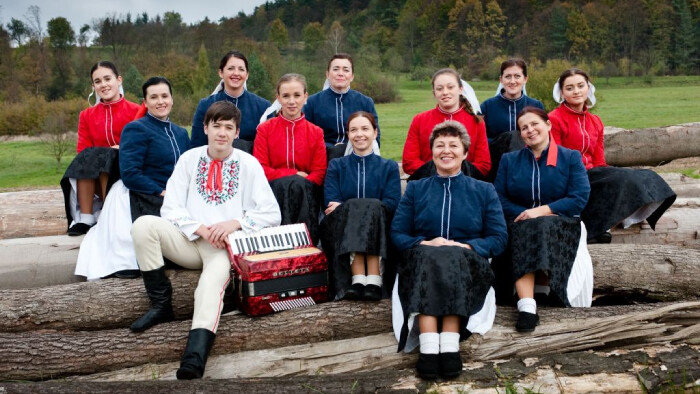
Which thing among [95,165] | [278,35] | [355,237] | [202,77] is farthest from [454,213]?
[278,35]

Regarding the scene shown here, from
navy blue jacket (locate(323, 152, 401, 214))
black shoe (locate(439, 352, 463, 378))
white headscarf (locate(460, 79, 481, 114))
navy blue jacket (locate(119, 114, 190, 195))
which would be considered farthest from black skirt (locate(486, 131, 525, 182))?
navy blue jacket (locate(119, 114, 190, 195))

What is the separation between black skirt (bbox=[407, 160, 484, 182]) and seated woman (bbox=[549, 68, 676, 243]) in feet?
3.26

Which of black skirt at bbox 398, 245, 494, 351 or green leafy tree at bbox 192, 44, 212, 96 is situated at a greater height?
green leafy tree at bbox 192, 44, 212, 96

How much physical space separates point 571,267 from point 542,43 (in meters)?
56.4

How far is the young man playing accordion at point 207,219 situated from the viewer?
14.2 ft

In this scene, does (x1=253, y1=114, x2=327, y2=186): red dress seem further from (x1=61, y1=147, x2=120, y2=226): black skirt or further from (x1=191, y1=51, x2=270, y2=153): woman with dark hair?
(x1=61, y1=147, x2=120, y2=226): black skirt

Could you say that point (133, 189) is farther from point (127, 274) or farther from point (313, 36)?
point (313, 36)

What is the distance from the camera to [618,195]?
539cm

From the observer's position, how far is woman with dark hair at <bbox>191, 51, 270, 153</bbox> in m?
6.40

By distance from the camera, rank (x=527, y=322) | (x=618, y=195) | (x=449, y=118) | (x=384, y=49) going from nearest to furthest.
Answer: (x=527, y=322) → (x=618, y=195) → (x=449, y=118) → (x=384, y=49)

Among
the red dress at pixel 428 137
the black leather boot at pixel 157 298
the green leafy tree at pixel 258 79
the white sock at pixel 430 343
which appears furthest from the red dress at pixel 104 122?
the green leafy tree at pixel 258 79

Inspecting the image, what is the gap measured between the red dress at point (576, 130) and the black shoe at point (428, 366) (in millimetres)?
2835

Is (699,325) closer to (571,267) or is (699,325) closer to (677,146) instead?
(571,267)

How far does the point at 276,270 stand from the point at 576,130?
3192mm
